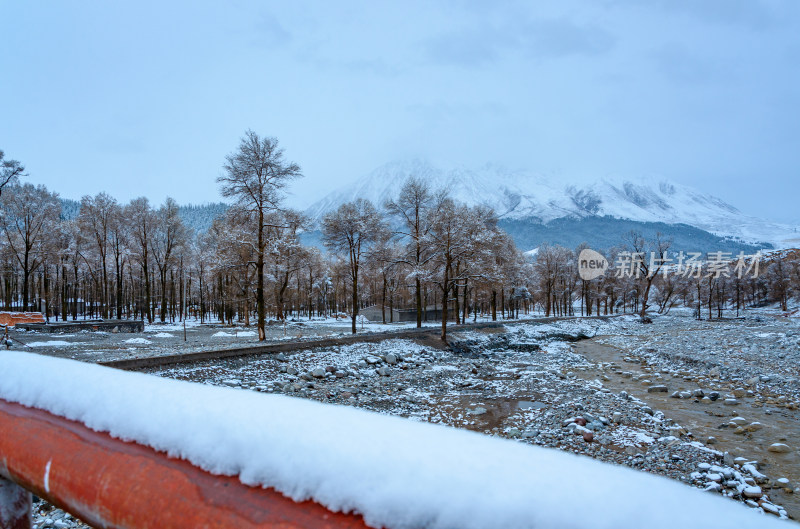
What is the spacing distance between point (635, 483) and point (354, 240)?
2590cm

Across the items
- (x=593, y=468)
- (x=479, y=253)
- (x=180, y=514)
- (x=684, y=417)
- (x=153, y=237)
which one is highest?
(x=153, y=237)

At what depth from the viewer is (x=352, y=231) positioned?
84.0 ft

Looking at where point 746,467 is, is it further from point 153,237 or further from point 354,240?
point 153,237

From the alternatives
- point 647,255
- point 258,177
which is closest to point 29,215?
point 258,177

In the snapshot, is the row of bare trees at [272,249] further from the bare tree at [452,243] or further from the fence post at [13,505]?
the fence post at [13,505]

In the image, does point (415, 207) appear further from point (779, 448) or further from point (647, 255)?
point (647, 255)

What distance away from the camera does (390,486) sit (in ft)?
2.13

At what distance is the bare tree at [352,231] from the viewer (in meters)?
25.5

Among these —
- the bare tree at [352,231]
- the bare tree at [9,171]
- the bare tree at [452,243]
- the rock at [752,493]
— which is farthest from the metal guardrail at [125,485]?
the bare tree at [9,171]

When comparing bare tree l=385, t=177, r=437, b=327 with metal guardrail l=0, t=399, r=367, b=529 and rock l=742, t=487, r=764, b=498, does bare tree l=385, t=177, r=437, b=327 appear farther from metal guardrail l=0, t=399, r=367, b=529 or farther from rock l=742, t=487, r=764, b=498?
metal guardrail l=0, t=399, r=367, b=529

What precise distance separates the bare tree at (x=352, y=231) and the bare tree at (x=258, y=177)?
22.0ft

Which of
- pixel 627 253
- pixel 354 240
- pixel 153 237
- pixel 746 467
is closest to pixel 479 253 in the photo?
pixel 354 240

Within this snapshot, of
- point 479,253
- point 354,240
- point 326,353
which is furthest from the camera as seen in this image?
point 354,240

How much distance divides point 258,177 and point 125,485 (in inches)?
762
